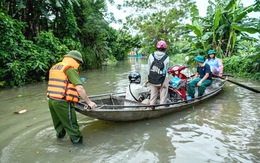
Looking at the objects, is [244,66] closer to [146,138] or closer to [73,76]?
[146,138]

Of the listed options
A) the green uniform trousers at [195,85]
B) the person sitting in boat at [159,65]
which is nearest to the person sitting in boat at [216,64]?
the green uniform trousers at [195,85]

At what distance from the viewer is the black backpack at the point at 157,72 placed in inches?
200

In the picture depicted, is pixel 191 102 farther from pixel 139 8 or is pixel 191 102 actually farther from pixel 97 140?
pixel 139 8

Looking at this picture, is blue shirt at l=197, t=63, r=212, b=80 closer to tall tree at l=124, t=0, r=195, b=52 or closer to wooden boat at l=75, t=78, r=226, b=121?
wooden boat at l=75, t=78, r=226, b=121

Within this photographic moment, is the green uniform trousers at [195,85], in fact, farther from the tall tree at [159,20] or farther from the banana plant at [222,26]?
the tall tree at [159,20]

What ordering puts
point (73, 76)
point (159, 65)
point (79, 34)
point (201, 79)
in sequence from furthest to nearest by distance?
1. point (79, 34)
2. point (201, 79)
3. point (159, 65)
4. point (73, 76)

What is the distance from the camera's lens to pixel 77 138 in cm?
402

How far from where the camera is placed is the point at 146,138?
4.52m

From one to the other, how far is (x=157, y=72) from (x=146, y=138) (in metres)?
1.53

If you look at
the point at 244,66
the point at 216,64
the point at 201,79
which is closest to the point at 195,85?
the point at 201,79

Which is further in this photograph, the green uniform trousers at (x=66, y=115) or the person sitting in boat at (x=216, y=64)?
the person sitting in boat at (x=216, y=64)

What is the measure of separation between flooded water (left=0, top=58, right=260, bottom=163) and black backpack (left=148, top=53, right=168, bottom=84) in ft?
3.32

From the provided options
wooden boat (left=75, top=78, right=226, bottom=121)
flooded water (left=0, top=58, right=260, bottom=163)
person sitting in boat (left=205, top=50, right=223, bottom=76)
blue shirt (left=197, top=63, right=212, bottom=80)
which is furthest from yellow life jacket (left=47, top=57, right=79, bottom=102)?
person sitting in boat (left=205, top=50, right=223, bottom=76)

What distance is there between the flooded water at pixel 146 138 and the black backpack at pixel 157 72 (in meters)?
1.01
